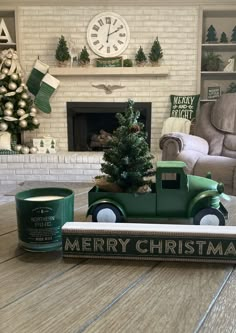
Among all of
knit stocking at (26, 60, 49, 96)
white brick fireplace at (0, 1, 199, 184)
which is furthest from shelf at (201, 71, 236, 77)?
knit stocking at (26, 60, 49, 96)

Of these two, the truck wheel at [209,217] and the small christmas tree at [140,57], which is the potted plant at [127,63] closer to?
the small christmas tree at [140,57]

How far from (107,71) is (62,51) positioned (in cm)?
57

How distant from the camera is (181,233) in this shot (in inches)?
25.7

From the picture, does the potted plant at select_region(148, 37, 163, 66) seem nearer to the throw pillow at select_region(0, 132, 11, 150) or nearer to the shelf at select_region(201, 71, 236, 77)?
the shelf at select_region(201, 71, 236, 77)

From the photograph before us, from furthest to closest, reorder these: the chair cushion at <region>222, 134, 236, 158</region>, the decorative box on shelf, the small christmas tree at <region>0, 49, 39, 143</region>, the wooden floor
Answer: the decorative box on shelf → the small christmas tree at <region>0, 49, 39, 143</region> → the chair cushion at <region>222, 134, 236, 158</region> → the wooden floor

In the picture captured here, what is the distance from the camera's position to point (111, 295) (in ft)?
1.79

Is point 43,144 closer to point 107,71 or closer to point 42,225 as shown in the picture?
point 107,71

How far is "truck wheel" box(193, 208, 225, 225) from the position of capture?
0.79 metres

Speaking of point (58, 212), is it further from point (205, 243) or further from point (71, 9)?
point (71, 9)

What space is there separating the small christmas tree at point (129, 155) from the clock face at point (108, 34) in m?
3.35

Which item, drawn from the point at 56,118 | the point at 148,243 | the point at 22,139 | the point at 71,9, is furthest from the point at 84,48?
the point at 148,243

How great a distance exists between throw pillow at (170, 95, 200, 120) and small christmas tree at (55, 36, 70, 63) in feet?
4.51

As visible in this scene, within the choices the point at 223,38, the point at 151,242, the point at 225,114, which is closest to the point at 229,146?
the point at 225,114

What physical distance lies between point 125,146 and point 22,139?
3558mm
